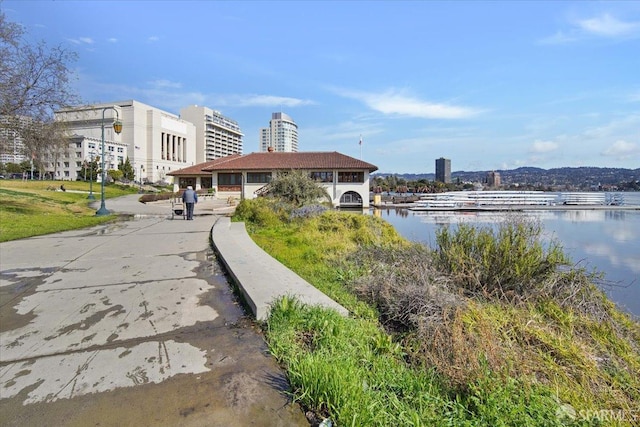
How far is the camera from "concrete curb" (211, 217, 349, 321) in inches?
168

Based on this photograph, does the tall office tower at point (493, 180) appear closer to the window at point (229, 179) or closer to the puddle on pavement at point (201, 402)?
the window at point (229, 179)

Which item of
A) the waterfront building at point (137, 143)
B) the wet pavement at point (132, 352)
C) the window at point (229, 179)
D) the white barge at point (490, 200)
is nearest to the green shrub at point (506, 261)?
the wet pavement at point (132, 352)

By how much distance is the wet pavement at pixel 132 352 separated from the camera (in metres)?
2.43

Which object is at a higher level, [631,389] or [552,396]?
[552,396]

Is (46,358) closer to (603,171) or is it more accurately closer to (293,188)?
(293,188)

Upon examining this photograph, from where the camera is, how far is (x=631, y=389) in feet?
9.13

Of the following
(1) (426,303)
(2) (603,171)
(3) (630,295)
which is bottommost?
(3) (630,295)

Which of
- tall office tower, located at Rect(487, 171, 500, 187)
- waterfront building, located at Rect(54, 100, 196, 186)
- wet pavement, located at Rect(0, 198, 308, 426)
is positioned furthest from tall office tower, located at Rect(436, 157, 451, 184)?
wet pavement, located at Rect(0, 198, 308, 426)

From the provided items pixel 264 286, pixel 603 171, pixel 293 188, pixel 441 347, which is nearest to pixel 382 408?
pixel 441 347

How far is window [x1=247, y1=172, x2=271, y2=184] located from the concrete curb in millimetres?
31687

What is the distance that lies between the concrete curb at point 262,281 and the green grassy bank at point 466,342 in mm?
301

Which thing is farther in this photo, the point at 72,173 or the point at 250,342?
the point at 72,173

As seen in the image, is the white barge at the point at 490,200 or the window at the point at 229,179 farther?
the window at the point at 229,179

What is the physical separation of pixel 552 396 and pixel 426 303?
1528 mm
